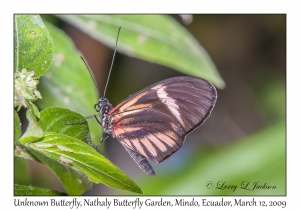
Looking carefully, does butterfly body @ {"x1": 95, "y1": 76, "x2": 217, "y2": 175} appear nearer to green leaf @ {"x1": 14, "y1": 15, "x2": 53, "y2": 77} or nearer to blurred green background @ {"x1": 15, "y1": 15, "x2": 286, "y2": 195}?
blurred green background @ {"x1": 15, "y1": 15, "x2": 286, "y2": 195}

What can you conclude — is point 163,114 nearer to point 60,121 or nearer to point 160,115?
point 160,115

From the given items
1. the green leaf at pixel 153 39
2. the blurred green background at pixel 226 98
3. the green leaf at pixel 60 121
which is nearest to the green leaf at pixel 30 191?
the green leaf at pixel 60 121

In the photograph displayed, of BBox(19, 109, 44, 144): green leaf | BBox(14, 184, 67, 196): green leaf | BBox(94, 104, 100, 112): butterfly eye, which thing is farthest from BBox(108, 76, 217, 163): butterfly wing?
BBox(19, 109, 44, 144): green leaf

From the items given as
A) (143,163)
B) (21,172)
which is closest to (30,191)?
(21,172)

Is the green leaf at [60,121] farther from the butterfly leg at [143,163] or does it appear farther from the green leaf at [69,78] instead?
the green leaf at [69,78]

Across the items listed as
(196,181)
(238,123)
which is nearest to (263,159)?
(196,181)
